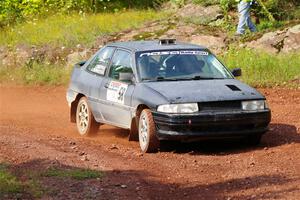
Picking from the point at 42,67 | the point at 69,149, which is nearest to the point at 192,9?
the point at 42,67

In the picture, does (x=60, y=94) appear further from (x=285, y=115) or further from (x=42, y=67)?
(x=285, y=115)

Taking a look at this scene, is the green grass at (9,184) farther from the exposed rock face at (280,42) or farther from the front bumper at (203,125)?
the exposed rock face at (280,42)

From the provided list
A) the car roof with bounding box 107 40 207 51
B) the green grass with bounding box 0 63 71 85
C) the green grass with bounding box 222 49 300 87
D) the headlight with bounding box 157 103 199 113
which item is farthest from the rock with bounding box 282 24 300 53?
the headlight with bounding box 157 103 199 113

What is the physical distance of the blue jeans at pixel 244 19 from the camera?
21219 millimetres

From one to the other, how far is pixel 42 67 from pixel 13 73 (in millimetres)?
871

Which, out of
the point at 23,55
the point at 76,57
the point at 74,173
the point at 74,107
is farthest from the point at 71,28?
the point at 74,173

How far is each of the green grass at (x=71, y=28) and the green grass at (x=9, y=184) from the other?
14002mm

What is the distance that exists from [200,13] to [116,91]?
40.0ft

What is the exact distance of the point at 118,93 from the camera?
39.6 feet

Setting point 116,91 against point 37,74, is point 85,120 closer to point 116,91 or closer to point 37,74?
point 116,91

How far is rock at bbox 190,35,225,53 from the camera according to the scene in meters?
21.0

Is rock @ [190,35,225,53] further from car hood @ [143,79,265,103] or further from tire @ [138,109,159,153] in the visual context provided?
tire @ [138,109,159,153]

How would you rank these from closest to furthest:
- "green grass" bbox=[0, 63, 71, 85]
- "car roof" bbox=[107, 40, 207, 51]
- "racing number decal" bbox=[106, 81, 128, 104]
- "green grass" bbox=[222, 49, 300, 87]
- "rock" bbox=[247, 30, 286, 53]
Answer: "racing number decal" bbox=[106, 81, 128, 104]
"car roof" bbox=[107, 40, 207, 51]
"green grass" bbox=[222, 49, 300, 87]
"rock" bbox=[247, 30, 286, 53]
"green grass" bbox=[0, 63, 71, 85]

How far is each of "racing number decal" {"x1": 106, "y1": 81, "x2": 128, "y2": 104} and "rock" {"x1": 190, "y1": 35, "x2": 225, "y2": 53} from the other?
8.87 m
